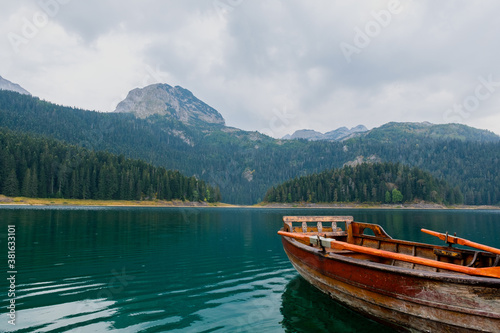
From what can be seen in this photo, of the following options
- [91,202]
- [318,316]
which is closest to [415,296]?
[318,316]

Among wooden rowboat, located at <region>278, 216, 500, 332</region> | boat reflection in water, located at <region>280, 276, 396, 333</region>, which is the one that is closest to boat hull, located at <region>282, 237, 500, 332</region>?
wooden rowboat, located at <region>278, 216, 500, 332</region>

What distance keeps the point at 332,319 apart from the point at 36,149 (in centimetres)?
18684

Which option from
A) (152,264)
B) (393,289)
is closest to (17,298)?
(152,264)

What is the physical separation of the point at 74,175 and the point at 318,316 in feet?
553

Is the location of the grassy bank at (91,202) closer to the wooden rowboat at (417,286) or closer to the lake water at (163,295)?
the lake water at (163,295)

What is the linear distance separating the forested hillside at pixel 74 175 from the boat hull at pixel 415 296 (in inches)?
6380

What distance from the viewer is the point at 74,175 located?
149 meters

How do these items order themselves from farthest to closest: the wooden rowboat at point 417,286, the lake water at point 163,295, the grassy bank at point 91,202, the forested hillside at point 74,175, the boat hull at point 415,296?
the forested hillside at point 74,175, the grassy bank at point 91,202, the lake water at point 163,295, the wooden rowboat at point 417,286, the boat hull at point 415,296

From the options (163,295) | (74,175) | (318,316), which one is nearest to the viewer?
(318,316)

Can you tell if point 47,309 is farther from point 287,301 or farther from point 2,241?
point 2,241

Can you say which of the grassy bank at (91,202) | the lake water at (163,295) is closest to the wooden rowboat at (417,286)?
the lake water at (163,295)

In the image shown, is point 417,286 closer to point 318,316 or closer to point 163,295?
point 318,316

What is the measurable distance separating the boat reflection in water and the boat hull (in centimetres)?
63

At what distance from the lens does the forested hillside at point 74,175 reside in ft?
439
